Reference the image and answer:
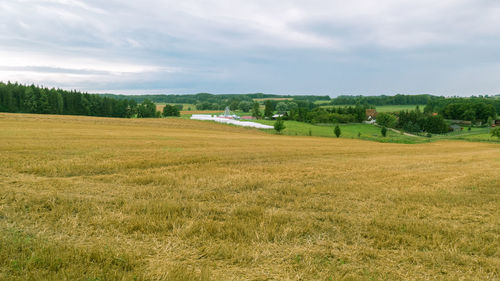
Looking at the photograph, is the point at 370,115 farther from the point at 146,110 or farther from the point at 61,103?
the point at 61,103

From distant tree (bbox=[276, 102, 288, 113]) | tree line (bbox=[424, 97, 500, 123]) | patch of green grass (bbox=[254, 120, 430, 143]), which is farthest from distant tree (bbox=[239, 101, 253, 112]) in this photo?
tree line (bbox=[424, 97, 500, 123])

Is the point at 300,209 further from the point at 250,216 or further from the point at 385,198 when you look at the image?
the point at 385,198

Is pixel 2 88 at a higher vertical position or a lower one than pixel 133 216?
higher

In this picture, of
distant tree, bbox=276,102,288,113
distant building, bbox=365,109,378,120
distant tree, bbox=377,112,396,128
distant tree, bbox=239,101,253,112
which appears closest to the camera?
distant tree, bbox=377,112,396,128

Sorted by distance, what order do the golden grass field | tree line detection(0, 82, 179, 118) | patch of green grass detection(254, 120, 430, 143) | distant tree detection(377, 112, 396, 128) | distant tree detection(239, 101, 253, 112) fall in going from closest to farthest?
1. the golden grass field
2. patch of green grass detection(254, 120, 430, 143)
3. tree line detection(0, 82, 179, 118)
4. distant tree detection(377, 112, 396, 128)
5. distant tree detection(239, 101, 253, 112)

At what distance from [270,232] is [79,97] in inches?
4664

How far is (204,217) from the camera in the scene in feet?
22.2

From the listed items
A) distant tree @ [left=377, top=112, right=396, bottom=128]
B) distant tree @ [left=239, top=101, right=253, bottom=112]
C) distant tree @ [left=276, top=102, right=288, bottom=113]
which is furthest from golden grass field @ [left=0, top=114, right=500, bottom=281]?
distant tree @ [left=239, top=101, right=253, bottom=112]

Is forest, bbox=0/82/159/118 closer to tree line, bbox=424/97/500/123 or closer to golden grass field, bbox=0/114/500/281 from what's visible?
golden grass field, bbox=0/114/500/281

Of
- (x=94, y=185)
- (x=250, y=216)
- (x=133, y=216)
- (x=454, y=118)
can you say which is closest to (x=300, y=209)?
(x=250, y=216)

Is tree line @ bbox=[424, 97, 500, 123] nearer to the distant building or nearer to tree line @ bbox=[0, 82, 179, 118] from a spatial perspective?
the distant building

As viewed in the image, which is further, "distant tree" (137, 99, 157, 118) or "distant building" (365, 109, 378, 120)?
"distant building" (365, 109, 378, 120)

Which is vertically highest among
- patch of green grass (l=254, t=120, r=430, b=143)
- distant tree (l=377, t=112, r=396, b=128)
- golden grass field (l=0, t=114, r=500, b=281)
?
distant tree (l=377, t=112, r=396, b=128)

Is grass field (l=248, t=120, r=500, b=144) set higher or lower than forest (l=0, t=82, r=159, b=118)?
lower
